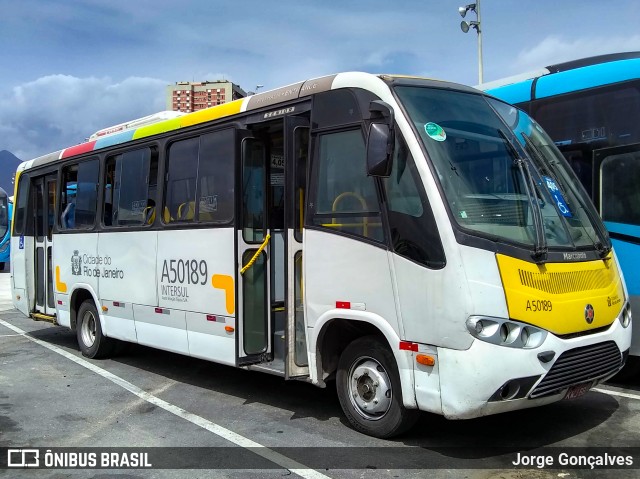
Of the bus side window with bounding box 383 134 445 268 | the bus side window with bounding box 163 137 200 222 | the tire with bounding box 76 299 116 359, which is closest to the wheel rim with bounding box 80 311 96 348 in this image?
the tire with bounding box 76 299 116 359

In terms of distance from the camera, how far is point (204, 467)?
15.4 feet

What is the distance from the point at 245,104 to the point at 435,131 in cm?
234

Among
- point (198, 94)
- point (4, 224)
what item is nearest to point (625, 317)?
point (198, 94)

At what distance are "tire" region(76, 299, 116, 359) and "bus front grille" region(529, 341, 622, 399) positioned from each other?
6.45m

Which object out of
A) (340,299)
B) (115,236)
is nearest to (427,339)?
(340,299)

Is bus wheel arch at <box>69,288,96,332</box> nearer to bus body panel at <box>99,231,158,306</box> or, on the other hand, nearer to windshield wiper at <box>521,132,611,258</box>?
bus body panel at <box>99,231,158,306</box>

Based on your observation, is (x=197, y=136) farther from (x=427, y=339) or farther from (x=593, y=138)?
(x=593, y=138)

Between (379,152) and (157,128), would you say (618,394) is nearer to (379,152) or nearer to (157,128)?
(379,152)

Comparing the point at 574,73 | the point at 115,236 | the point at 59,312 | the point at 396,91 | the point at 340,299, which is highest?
the point at 574,73

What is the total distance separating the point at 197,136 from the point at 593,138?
4452 mm

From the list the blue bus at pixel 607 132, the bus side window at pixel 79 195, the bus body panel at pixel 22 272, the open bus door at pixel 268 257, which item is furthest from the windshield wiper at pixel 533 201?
the bus body panel at pixel 22 272

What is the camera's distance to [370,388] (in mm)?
5141

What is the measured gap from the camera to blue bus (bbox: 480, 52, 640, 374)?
6.40 metres

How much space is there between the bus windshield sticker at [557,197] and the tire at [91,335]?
6461 mm
